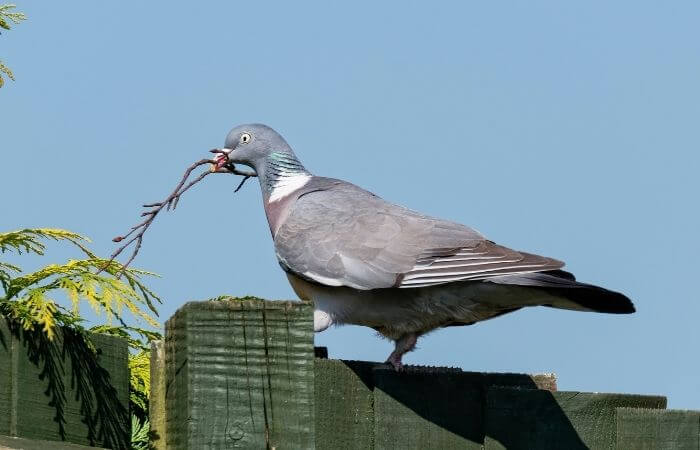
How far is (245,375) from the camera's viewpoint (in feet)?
9.29

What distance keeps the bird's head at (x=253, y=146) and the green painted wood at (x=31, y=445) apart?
113 inches

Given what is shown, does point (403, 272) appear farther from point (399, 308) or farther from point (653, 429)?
point (653, 429)

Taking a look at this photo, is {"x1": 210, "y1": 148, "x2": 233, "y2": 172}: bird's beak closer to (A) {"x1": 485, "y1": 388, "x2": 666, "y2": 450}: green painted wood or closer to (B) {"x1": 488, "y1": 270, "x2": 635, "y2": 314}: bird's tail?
(B) {"x1": 488, "y1": 270, "x2": 635, "y2": 314}: bird's tail

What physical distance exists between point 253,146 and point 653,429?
9.58ft

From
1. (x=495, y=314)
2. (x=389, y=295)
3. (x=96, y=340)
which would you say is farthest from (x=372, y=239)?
(x=96, y=340)

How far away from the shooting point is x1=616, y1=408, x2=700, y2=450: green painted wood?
11.6 feet

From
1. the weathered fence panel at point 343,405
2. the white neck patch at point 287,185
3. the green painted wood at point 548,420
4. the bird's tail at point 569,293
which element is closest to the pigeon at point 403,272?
the bird's tail at point 569,293

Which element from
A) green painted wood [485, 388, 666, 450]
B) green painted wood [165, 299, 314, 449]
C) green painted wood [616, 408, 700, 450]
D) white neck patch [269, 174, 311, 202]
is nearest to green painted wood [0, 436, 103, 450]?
green painted wood [165, 299, 314, 449]

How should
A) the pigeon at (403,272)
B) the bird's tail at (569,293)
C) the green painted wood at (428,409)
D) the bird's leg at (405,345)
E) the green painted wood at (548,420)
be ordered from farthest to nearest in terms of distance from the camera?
the bird's leg at (405,345), the pigeon at (403,272), the bird's tail at (569,293), the green painted wood at (548,420), the green painted wood at (428,409)

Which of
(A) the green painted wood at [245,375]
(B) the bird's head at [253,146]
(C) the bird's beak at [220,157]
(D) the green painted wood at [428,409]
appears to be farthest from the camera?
(B) the bird's head at [253,146]

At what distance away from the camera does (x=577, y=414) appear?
3613 mm

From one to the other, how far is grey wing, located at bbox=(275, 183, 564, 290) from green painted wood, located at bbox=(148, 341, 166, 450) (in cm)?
154

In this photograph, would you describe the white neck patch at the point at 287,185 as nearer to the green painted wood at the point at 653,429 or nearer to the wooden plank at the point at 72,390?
the wooden plank at the point at 72,390

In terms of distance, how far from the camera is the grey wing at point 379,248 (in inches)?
175
